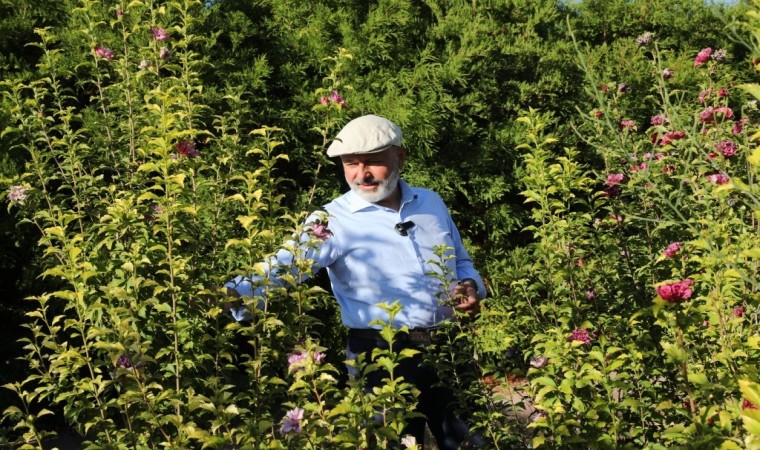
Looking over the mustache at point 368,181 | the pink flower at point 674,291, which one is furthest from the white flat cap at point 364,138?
the pink flower at point 674,291

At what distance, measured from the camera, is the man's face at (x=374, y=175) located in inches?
120

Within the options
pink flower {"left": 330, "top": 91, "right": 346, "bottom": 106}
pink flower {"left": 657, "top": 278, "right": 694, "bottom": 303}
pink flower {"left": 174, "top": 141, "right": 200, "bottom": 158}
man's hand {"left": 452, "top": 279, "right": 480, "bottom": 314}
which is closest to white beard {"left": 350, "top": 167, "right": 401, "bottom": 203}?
pink flower {"left": 330, "top": 91, "right": 346, "bottom": 106}

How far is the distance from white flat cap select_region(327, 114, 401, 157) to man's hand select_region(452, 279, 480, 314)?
2.05 ft

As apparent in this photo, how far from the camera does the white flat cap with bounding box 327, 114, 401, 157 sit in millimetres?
3012

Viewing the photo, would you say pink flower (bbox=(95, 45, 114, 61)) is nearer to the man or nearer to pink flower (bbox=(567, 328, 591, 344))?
the man

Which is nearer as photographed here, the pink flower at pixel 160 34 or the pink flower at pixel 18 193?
the pink flower at pixel 18 193

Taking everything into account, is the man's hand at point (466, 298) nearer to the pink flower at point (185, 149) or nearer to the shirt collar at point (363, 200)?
the shirt collar at point (363, 200)

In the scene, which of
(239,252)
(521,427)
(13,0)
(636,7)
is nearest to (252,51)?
(13,0)

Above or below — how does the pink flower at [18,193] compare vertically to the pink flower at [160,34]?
below

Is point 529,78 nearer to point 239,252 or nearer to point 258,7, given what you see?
point 258,7

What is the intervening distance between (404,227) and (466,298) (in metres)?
0.40

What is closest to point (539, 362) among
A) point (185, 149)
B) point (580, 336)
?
point (580, 336)

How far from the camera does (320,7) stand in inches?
214

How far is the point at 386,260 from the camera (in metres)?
3.00
